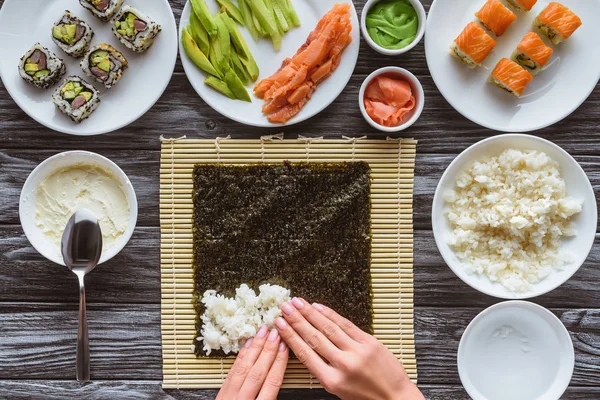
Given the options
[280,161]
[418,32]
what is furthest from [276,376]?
[418,32]

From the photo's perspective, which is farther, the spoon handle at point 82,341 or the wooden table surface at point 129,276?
the wooden table surface at point 129,276

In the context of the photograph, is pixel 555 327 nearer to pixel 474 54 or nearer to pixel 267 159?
pixel 474 54

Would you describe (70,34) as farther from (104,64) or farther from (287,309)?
(287,309)

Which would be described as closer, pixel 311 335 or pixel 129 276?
pixel 311 335

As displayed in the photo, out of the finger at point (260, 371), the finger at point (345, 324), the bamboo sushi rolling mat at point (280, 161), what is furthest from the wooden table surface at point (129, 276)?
the finger at point (345, 324)

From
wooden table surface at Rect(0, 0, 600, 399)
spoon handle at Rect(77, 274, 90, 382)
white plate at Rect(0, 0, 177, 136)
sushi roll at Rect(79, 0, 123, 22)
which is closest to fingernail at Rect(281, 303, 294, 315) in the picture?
wooden table surface at Rect(0, 0, 600, 399)

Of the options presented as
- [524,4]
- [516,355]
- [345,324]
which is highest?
[524,4]

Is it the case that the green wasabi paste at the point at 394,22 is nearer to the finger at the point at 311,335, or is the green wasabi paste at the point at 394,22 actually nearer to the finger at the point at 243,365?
the finger at the point at 311,335
